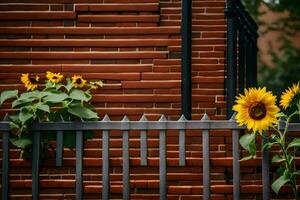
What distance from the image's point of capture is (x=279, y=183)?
10.5ft

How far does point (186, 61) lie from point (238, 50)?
1.07 m

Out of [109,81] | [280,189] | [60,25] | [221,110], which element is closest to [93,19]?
[60,25]

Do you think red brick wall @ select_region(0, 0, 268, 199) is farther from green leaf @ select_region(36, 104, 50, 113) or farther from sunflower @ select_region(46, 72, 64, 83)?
green leaf @ select_region(36, 104, 50, 113)

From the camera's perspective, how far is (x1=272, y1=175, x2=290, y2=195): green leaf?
3191 millimetres

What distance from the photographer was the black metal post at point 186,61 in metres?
4.04

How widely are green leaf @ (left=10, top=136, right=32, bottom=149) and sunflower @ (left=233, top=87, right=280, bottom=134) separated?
1.45 meters

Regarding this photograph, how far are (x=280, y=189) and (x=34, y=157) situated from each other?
5.74 ft

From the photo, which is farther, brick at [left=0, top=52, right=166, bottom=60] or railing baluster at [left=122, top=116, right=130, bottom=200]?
brick at [left=0, top=52, right=166, bottom=60]

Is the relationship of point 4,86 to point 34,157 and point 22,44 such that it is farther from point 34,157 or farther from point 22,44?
point 34,157

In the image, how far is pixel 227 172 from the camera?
373cm

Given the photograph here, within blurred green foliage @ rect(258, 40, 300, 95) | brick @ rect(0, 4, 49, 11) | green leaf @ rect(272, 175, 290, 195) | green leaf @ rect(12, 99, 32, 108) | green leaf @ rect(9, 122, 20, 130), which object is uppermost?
blurred green foliage @ rect(258, 40, 300, 95)

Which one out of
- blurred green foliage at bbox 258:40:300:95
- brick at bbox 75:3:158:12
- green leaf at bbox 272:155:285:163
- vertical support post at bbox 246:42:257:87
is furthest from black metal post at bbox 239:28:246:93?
blurred green foliage at bbox 258:40:300:95

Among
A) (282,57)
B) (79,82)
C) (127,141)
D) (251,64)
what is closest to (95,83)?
(79,82)

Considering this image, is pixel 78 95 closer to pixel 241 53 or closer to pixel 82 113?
pixel 82 113
